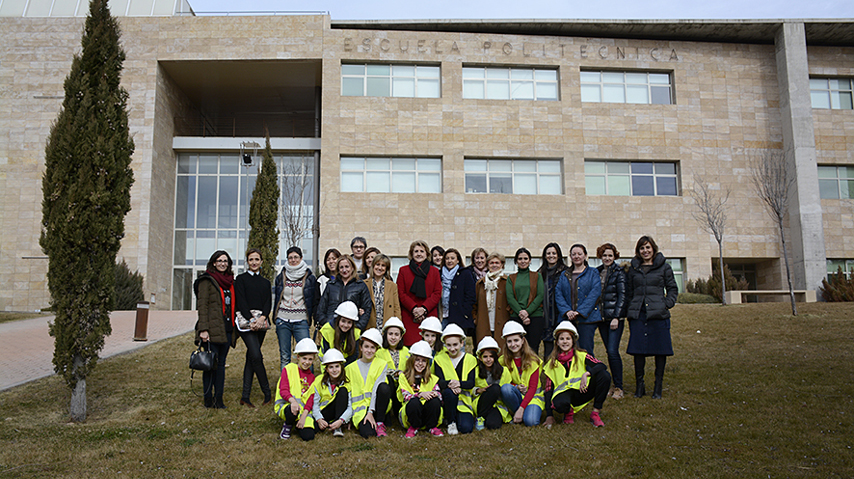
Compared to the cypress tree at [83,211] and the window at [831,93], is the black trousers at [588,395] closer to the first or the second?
the cypress tree at [83,211]

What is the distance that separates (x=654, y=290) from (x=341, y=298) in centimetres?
389

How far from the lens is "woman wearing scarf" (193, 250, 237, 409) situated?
25.9ft

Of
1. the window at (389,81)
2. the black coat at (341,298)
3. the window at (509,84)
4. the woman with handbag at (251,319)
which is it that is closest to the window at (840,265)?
the window at (509,84)

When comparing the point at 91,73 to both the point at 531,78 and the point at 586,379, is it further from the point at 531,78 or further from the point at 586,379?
the point at 531,78

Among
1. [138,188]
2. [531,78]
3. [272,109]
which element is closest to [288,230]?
[138,188]

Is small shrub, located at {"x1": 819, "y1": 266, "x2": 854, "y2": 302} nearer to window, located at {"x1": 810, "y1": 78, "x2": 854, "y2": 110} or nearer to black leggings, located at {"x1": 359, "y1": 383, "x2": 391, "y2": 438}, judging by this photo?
window, located at {"x1": 810, "y1": 78, "x2": 854, "y2": 110}

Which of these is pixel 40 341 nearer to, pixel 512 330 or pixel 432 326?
pixel 432 326

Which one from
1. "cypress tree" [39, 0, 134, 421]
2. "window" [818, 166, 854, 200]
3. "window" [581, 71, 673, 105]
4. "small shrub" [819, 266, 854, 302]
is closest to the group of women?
"cypress tree" [39, 0, 134, 421]

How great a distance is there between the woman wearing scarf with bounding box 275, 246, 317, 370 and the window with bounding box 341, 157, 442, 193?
640 inches

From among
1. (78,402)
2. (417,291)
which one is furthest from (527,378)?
(78,402)

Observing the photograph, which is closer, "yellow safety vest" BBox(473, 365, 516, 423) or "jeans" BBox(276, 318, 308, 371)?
"yellow safety vest" BBox(473, 365, 516, 423)

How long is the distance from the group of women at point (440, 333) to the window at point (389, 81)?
16.9 m

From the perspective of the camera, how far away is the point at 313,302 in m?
8.42

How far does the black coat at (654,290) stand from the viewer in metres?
7.98
